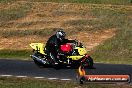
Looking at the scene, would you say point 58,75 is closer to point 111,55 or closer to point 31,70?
point 31,70

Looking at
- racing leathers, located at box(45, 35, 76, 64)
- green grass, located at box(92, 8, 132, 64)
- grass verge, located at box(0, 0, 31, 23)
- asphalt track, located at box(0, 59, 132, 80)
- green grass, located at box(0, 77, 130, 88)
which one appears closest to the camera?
green grass, located at box(0, 77, 130, 88)

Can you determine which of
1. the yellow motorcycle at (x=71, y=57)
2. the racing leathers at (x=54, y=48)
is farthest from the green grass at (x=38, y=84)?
the yellow motorcycle at (x=71, y=57)

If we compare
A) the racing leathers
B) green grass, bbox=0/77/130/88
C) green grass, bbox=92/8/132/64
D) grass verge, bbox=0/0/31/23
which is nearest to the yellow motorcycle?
the racing leathers

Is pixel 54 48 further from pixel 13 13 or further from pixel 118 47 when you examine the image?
pixel 13 13

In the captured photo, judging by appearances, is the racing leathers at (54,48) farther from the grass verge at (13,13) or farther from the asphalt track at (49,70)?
the grass verge at (13,13)

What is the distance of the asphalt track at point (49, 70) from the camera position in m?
22.5

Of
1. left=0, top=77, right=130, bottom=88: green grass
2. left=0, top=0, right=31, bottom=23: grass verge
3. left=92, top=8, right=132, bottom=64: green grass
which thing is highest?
left=0, top=77, right=130, bottom=88: green grass

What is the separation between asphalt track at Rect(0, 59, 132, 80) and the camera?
22469 mm

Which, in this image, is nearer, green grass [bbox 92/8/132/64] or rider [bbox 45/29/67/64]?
rider [bbox 45/29/67/64]

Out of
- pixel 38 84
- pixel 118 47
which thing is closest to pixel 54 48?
pixel 38 84

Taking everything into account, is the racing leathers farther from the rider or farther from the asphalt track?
the asphalt track

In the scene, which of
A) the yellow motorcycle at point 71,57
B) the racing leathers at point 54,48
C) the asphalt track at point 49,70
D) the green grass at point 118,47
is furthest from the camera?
the green grass at point 118,47

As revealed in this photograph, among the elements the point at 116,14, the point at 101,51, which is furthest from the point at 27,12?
the point at 101,51

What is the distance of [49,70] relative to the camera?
23.9 m
